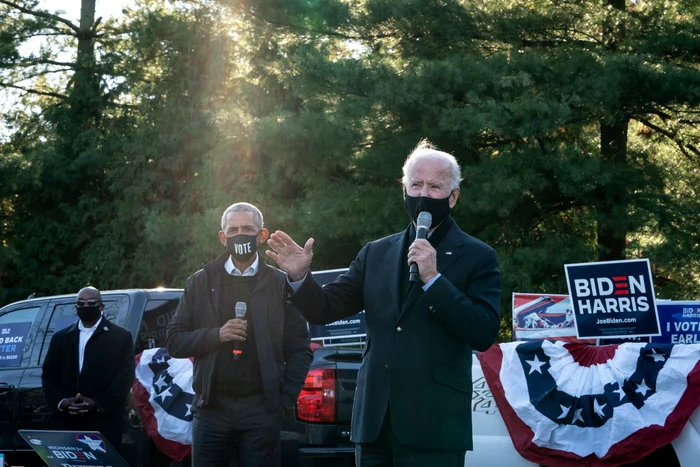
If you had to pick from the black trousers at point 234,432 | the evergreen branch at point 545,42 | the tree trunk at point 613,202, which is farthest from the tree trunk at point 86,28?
the black trousers at point 234,432

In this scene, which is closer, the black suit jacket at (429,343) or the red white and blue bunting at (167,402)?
the black suit jacket at (429,343)

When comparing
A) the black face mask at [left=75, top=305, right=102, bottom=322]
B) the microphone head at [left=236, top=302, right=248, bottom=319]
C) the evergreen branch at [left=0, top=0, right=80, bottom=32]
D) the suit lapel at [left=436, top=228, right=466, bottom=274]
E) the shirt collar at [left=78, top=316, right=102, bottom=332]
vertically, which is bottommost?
the shirt collar at [left=78, top=316, right=102, bottom=332]

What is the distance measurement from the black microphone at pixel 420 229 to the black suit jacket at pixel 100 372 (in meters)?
4.21

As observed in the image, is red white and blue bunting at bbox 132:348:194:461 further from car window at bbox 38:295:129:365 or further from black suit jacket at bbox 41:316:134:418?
car window at bbox 38:295:129:365

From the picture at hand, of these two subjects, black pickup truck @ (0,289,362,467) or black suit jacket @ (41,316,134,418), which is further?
black suit jacket @ (41,316,134,418)

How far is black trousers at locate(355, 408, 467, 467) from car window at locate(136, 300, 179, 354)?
4.66 metres

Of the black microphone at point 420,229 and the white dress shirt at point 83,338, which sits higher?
the black microphone at point 420,229

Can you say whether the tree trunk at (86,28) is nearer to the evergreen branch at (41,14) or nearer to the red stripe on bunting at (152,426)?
the evergreen branch at (41,14)

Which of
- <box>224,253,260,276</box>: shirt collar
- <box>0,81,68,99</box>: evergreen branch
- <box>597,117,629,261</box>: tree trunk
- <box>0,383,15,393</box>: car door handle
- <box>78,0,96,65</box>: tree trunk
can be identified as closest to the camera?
<box>224,253,260,276</box>: shirt collar

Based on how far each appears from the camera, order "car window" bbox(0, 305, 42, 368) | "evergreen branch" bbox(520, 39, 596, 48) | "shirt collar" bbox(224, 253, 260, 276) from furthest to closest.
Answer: "evergreen branch" bbox(520, 39, 596, 48) → "car window" bbox(0, 305, 42, 368) → "shirt collar" bbox(224, 253, 260, 276)

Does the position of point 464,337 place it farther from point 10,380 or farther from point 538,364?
point 10,380

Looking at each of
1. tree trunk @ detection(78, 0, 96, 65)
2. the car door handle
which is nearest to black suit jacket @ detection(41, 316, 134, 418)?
the car door handle

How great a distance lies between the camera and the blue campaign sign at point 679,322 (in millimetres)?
7699

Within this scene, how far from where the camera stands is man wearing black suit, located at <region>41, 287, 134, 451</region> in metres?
7.34
